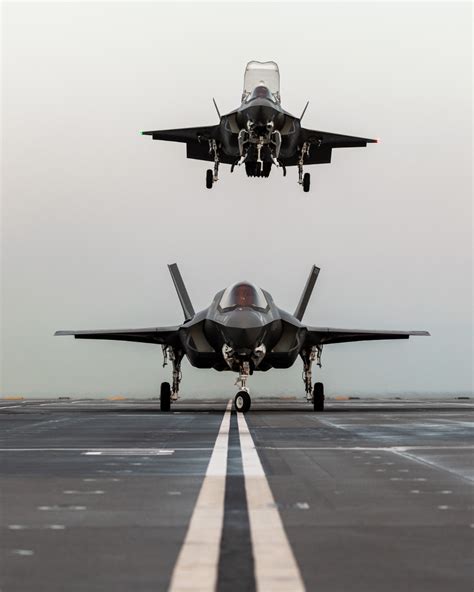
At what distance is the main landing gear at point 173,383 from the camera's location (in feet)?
126

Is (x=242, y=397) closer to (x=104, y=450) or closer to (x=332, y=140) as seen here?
(x=332, y=140)

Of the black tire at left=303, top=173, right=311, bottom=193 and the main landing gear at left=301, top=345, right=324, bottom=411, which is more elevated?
the black tire at left=303, top=173, right=311, bottom=193

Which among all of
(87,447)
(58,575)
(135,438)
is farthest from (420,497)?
(135,438)

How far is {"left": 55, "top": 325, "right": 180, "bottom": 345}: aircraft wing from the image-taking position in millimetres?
38750

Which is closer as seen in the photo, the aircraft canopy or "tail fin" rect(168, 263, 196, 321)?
the aircraft canopy

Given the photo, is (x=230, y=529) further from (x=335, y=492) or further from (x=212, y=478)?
(x=212, y=478)

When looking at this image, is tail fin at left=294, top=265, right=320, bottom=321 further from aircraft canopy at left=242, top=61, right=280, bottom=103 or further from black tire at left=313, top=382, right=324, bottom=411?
aircraft canopy at left=242, top=61, right=280, bottom=103

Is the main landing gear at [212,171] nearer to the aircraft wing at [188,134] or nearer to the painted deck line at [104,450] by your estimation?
the aircraft wing at [188,134]

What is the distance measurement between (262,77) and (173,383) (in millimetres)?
11943

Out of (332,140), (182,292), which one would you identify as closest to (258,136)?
(332,140)

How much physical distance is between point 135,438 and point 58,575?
12.7 m

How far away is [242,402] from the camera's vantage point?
3133 centimetres

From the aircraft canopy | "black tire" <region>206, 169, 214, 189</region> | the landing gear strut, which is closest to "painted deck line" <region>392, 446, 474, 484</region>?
the aircraft canopy

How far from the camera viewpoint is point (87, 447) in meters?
15.4
